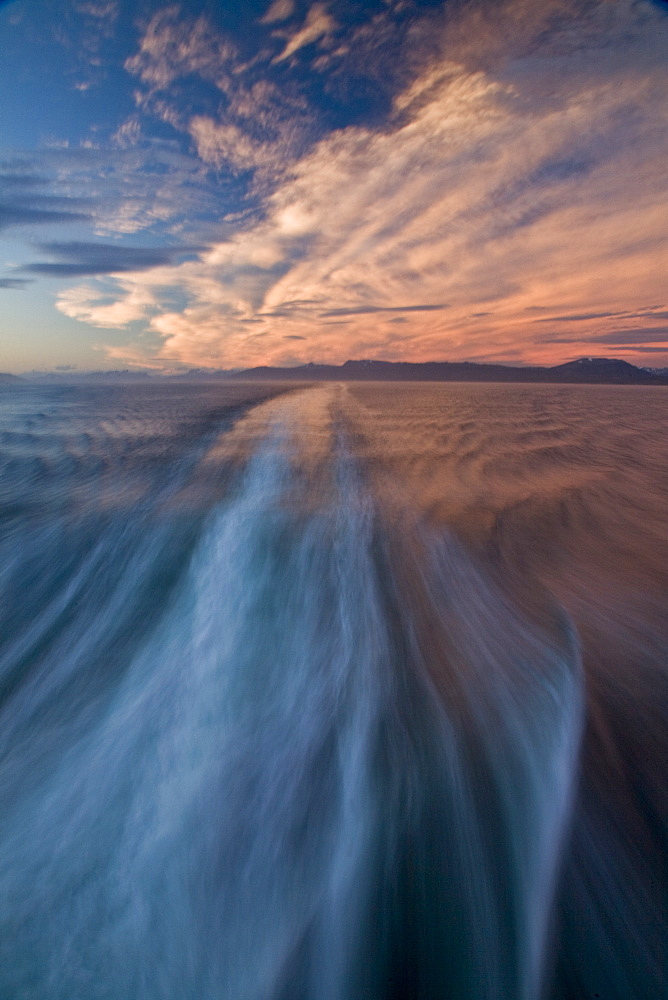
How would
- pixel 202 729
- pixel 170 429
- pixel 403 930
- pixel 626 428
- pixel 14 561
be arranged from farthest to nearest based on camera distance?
1. pixel 626 428
2. pixel 170 429
3. pixel 14 561
4. pixel 202 729
5. pixel 403 930

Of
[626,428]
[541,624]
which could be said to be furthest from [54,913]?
[626,428]

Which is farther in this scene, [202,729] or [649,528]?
[649,528]

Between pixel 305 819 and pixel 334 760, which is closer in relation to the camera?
pixel 305 819

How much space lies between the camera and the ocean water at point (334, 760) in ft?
6.40

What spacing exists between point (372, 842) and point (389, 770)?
417 millimetres

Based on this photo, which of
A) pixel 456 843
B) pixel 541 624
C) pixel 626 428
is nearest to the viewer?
pixel 456 843

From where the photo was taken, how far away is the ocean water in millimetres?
1949

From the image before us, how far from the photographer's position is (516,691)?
125 inches

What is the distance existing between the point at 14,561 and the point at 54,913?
4.58 meters

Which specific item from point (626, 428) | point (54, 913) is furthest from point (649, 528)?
point (626, 428)

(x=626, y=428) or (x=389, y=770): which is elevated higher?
(x=389, y=770)

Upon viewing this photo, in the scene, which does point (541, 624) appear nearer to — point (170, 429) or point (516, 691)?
point (516, 691)

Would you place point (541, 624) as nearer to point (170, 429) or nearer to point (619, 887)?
point (619, 887)

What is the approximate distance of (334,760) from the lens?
2.79m
